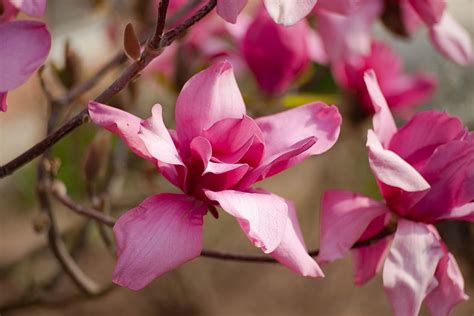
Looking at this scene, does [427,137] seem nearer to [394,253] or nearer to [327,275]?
[394,253]

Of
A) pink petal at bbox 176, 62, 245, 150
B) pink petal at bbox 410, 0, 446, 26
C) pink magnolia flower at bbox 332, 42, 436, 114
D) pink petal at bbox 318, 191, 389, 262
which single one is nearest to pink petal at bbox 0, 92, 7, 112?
pink petal at bbox 176, 62, 245, 150

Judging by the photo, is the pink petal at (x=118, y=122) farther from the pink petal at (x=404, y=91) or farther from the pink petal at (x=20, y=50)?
the pink petal at (x=404, y=91)

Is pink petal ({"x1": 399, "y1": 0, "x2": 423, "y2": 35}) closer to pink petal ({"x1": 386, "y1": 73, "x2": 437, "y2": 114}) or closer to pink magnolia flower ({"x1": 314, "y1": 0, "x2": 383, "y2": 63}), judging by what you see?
pink magnolia flower ({"x1": 314, "y1": 0, "x2": 383, "y2": 63})

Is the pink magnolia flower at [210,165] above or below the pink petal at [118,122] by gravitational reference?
below

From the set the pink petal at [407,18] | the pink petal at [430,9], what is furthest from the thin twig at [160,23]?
the pink petal at [407,18]

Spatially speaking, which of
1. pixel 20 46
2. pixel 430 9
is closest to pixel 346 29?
pixel 430 9

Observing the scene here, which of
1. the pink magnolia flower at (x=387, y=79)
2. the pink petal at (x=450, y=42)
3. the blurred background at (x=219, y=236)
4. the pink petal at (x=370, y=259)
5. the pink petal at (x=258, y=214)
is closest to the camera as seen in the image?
the pink petal at (x=258, y=214)

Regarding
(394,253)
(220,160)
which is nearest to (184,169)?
(220,160)
